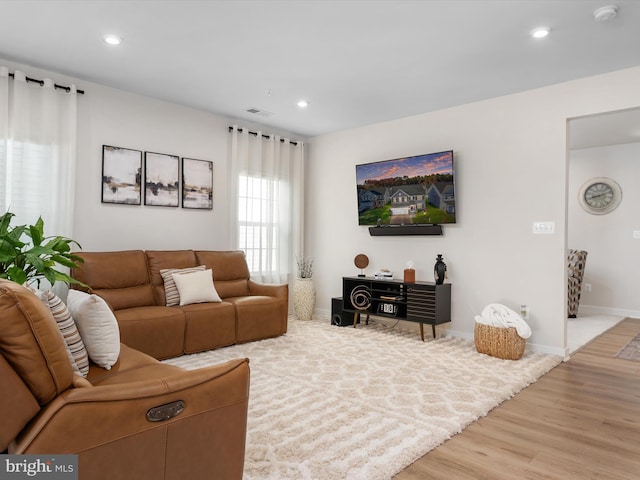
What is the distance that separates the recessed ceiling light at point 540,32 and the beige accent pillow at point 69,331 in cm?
345

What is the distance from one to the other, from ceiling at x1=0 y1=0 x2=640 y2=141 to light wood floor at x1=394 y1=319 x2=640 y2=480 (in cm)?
→ 261

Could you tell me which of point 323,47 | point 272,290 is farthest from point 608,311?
A: point 323,47

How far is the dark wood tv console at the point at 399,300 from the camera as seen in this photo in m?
4.61

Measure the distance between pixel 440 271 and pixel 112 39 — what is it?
12.3 feet

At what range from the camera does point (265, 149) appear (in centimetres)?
582

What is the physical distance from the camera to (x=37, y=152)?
3.95 metres

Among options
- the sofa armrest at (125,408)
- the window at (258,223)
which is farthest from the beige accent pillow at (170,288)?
the sofa armrest at (125,408)

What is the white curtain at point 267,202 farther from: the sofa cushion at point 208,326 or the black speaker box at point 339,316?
the sofa cushion at point 208,326

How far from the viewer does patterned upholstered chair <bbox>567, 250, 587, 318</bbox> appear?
6.21 meters

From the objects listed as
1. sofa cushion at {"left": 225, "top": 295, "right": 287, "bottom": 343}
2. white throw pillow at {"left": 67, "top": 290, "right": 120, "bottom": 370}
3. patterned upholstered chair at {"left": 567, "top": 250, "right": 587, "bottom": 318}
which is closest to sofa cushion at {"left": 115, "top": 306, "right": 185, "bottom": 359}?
sofa cushion at {"left": 225, "top": 295, "right": 287, "bottom": 343}

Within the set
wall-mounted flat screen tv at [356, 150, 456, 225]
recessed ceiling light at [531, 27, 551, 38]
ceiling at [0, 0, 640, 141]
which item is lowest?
wall-mounted flat screen tv at [356, 150, 456, 225]

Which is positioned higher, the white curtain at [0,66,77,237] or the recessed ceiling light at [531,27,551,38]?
the recessed ceiling light at [531,27,551,38]

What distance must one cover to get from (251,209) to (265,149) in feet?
2.80

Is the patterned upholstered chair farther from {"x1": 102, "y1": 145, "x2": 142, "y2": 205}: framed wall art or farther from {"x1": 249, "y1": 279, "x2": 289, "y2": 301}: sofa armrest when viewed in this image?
{"x1": 102, "y1": 145, "x2": 142, "y2": 205}: framed wall art
